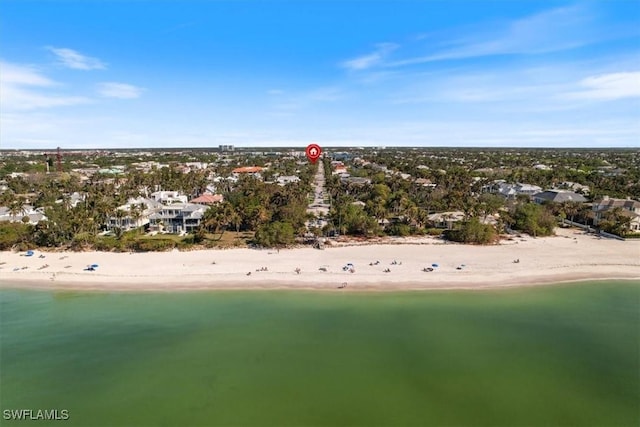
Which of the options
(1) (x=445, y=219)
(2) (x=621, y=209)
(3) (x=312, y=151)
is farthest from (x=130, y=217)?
(2) (x=621, y=209)

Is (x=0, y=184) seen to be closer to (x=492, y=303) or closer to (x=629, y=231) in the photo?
(x=492, y=303)

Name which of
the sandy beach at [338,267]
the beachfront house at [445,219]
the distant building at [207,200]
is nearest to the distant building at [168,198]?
the distant building at [207,200]

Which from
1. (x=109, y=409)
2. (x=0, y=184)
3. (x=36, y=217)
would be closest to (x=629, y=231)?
(x=109, y=409)

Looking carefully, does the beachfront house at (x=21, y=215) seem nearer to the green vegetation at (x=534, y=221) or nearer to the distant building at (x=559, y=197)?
the green vegetation at (x=534, y=221)

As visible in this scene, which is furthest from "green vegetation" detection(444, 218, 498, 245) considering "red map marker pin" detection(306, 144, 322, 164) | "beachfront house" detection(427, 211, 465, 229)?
"red map marker pin" detection(306, 144, 322, 164)

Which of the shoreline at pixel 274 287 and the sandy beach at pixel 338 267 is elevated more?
the sandy beach at pixel 338 267

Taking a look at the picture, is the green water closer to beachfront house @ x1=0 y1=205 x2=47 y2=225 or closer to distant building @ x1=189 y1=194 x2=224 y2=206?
beachfront house @ x1=0 y1=205 x2=47 y2=225
